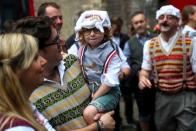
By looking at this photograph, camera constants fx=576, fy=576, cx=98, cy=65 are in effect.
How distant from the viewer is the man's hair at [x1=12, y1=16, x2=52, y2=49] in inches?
135

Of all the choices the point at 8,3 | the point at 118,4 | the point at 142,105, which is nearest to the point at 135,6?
the point at 118,4

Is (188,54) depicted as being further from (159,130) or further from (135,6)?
(135,6)

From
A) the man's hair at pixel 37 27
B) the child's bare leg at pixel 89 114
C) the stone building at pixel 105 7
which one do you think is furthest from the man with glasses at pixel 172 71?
the stone building at pixel 105 7

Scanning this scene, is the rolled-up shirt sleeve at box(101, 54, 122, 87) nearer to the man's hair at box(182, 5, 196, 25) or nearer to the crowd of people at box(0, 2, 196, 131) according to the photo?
the crowd of people at box(0, 2, 196, 131)

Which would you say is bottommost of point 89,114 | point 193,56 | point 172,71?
point 172,71

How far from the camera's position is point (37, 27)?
3.45 m

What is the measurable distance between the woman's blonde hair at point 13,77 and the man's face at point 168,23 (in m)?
3.74

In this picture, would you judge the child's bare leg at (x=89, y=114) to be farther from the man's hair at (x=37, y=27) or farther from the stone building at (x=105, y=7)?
the stone building at (x=105, y=7)

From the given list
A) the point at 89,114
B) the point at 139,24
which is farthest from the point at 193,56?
the point at 89,114

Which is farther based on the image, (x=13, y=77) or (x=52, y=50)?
(x=52, y=50)

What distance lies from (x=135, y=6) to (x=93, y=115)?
9.31m

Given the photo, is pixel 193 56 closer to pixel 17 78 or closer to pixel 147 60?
pixel 147 60

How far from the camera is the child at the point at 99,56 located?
13.9 ft

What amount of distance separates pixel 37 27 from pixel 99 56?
1.04m
